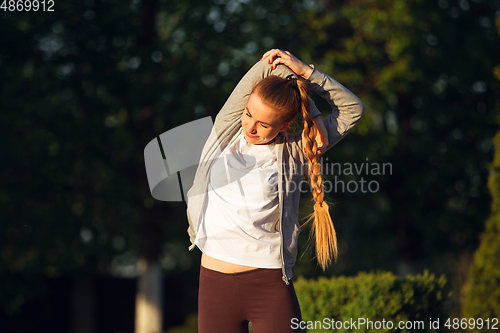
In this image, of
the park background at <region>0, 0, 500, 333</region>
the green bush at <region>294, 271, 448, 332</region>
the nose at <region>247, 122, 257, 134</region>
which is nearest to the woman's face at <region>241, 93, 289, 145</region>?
the nose at <region>247, 122, 257, 134</region>

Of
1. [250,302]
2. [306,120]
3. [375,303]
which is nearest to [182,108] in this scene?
[375,303]

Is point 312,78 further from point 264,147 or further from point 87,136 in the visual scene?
point 87,136

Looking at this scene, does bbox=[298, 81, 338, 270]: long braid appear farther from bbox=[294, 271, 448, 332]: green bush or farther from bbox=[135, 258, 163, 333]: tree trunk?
bbox=[135, 258, 163, 333]: tree trunk

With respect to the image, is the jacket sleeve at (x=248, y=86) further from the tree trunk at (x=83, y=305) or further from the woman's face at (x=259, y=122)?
the tree trunk at (x=83, y=305)

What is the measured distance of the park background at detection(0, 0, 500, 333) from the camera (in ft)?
26.0

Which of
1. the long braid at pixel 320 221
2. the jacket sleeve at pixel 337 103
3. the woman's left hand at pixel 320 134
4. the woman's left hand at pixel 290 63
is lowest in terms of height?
the long braid at pixel 320 221

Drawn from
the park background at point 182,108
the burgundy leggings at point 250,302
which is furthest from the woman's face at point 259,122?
the park background at point 182,108

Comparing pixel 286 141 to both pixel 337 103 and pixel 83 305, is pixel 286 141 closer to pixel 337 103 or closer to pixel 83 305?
pixel 337 103

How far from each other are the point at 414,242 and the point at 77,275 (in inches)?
301

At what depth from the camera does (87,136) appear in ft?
25.8

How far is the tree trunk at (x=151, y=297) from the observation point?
9.32m

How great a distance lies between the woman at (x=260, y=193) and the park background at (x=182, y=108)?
6.08 metres

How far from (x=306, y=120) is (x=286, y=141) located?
0.54 ft

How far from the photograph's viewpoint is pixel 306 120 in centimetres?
199
